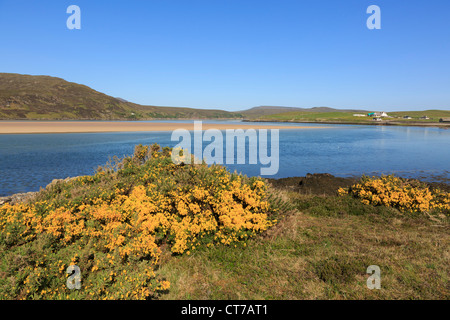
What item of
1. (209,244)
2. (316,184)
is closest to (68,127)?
(316,184)

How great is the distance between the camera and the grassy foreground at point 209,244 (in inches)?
215

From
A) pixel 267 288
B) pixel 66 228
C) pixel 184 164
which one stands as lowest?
pixel 267 288

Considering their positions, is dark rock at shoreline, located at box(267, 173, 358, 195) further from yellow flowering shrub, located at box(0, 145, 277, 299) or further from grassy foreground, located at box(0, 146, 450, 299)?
yellow flowering shrub, located at box(0, 145, 277, 299)

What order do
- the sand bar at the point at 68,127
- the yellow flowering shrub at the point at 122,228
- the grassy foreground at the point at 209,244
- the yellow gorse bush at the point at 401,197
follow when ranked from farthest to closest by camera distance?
1. the sand bar at the point at 68,127
2. the yellow gorse bush at the point at 401,197
3. the grassy foreground at the point at 209,244
4. the yellow flowering shrub at the point at 122,228

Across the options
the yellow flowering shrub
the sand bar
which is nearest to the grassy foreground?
the yellow flowering shrub

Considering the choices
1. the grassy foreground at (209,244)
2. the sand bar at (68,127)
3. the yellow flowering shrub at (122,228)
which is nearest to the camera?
the yellow flowering shrub at (122,228)

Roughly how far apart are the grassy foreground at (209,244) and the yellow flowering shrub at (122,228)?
1.4 inches

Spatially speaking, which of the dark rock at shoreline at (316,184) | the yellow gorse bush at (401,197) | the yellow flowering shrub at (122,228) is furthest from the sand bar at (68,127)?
the yellow gorse bush at (401,197)

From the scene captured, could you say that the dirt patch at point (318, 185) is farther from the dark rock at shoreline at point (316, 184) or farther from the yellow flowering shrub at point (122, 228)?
the yellow flowering shrub at point (122, 228)

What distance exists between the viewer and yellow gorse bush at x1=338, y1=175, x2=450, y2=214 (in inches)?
443
